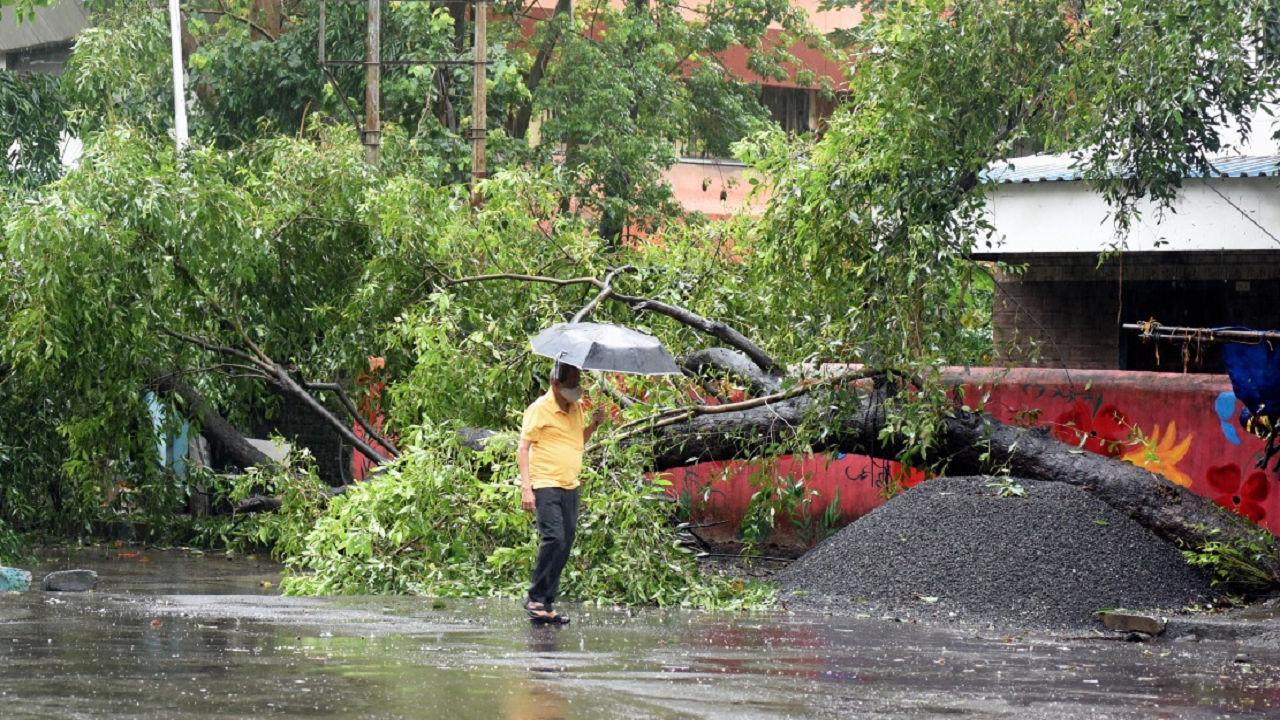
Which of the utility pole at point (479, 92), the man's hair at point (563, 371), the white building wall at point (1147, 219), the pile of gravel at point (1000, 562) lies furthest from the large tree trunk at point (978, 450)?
the utility pole at point (479, 92)

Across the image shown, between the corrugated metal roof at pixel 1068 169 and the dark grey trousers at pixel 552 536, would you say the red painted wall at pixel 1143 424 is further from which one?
the dark grey trousers at pixel 552 536

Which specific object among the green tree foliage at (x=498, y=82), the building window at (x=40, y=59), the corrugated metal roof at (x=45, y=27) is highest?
the corrugated metal roof at (x=45, y=27)

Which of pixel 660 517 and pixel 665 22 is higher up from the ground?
pixel 665 22

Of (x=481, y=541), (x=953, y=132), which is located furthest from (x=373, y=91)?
(x=953, y=132)

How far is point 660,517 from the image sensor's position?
1167cm

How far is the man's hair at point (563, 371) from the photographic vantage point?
9719 mm

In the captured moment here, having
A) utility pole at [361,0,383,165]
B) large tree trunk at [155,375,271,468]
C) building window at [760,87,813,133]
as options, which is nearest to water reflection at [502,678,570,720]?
large tree trunk at [155,375,271,468]

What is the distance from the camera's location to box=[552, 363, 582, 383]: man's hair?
9719 millimetres

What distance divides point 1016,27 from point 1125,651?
4.97 m

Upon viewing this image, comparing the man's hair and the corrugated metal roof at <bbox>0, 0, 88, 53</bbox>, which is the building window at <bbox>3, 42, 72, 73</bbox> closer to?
the corrugated metal roof at <bbox>0, 0, 88, 53</bbox>

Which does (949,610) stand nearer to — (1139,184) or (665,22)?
(1139,184)

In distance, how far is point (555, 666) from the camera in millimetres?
7484

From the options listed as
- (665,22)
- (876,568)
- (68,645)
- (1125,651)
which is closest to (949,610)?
(876,568)

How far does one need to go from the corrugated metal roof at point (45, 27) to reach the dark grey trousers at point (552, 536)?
2059cm
